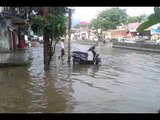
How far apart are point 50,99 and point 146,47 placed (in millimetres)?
31095

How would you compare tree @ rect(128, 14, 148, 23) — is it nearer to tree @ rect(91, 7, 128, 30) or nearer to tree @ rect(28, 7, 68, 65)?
tree @ rect(91, 7, 128, 30)

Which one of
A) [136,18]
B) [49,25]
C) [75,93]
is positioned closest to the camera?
[75,93]

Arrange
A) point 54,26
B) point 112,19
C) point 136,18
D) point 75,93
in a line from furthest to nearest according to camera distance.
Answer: point 136,18 → point 112,19 → point 54,26 → point 75,93

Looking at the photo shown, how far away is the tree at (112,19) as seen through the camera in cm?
→ 8225

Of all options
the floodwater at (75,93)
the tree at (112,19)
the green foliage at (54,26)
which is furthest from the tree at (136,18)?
the floodwater at (75,93)

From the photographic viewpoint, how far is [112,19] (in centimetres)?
8356

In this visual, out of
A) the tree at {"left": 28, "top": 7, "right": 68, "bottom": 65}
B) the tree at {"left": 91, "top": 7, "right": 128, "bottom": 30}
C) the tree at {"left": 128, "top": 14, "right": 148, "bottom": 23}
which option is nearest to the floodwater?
the tree at {"left": 28, "top": 7, "right": 68, "bottom": 65}

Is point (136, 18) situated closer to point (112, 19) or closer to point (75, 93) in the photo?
point (112, 19)

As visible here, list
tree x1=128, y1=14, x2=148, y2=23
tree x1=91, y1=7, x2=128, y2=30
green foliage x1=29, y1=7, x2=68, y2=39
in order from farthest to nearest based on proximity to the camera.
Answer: tree x1=128, y1=14, x2=148, y2=23, tree x1=91, y1=7, x2=128, y2=30, green foliage x1=29, y1=7, x2=68, y2=39

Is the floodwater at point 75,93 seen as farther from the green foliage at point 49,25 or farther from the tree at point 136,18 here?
the tree at point 136,18

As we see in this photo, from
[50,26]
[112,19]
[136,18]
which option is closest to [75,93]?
[50,26]

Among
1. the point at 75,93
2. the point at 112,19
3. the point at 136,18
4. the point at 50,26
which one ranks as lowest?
the point at 75,93

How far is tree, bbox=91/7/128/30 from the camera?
82.2 meters

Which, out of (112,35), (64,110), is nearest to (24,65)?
(64,110)
